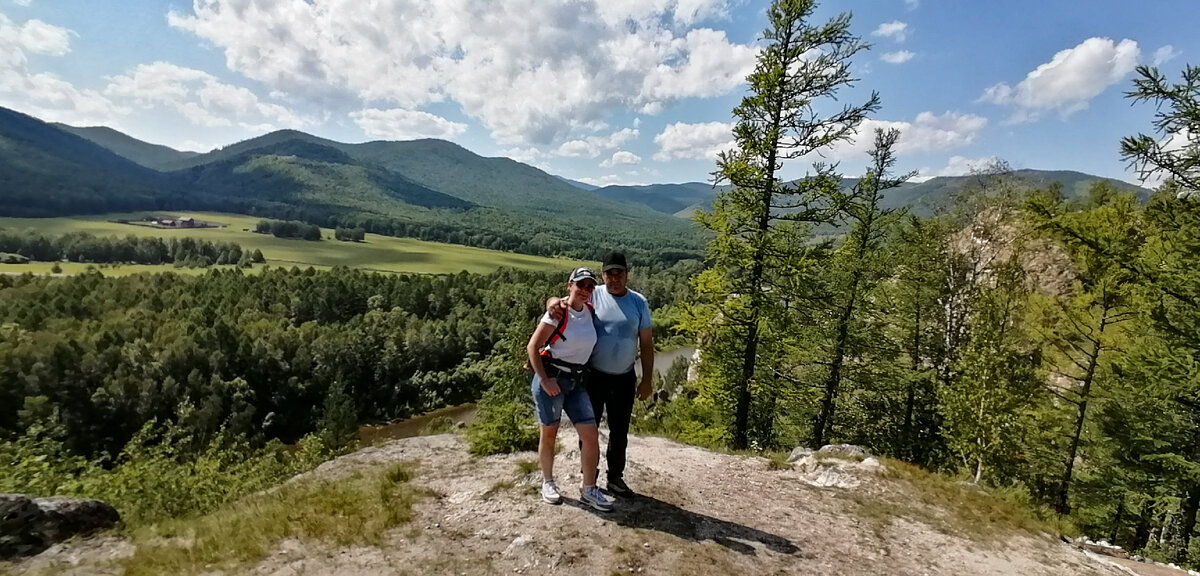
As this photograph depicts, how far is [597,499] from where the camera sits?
18.4 feet

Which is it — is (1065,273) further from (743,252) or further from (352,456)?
(352,456)

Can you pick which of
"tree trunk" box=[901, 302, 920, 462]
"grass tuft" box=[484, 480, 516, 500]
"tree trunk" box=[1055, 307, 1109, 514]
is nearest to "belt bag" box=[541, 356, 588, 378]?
"grass tuft" box=[484, 480, 516, 500]

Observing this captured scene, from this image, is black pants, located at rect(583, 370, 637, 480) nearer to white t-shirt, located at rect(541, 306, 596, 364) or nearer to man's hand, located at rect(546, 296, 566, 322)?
white t-shirt, located at rect(541, 306, 596, 364)

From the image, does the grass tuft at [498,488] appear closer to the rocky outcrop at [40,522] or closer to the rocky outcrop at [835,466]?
the rocky outcrop at [40,522]

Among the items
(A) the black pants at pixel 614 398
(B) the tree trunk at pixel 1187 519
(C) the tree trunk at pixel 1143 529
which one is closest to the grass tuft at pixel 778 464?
(A) the black pants at pixel 614 398

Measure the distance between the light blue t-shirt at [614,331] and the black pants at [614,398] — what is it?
15cm

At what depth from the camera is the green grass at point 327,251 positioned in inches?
4176

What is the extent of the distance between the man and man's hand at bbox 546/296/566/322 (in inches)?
1.5

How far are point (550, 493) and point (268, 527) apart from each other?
2658 mm

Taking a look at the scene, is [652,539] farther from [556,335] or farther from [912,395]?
[912,395]

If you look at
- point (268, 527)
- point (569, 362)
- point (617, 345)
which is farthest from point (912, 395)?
point (268, 527)

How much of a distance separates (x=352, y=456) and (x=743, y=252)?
760 cm

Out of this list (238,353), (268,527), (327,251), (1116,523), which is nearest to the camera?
(268,527)

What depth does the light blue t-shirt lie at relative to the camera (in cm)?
524
